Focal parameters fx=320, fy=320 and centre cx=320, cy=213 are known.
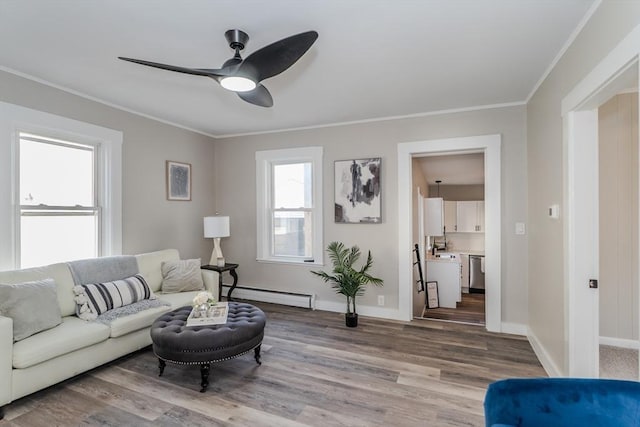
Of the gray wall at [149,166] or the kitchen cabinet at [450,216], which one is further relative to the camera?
the kitchen cabinet at [450,216]

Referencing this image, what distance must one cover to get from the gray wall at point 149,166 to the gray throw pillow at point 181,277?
51 cm

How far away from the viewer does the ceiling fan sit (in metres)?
1.75

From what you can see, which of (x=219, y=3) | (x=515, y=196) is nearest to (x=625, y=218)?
(x=515, y=196)

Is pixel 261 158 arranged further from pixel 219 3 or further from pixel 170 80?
pixel 219 3

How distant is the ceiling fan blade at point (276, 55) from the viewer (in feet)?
5.65

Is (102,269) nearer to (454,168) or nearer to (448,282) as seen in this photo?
(448,282)

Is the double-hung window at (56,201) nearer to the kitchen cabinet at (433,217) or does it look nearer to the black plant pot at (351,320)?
the black plant pot at (351,320)

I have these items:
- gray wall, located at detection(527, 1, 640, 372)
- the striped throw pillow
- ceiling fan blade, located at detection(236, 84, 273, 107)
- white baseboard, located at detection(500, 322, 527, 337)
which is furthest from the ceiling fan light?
white baseboard, located at detection(500, 322, 527, 337)

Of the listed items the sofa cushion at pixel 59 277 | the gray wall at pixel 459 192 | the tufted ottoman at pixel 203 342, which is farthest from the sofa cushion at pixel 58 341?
the gray wall at pixel 459 192

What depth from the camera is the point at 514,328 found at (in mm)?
3514

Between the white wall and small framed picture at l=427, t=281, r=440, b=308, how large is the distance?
1.58 metres

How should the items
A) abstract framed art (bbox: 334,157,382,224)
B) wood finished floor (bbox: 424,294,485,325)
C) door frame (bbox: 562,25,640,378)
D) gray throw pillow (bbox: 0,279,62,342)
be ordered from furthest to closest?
wood finished floor (bbox: 424,294,485,325) → abstract framed art (bbox: 334,157,382,224) → gray throw pillow (bbox: 0,279,62,342) → door frame (bbox: 562,25,640,378)

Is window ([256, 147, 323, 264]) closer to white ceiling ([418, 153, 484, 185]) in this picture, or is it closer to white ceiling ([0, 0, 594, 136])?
white ceiling ([0, 0, 594, 136])

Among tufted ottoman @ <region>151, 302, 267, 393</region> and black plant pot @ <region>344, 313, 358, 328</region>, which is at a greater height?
tufted ottoman @ <region>151, 302, 267, 393</region>
